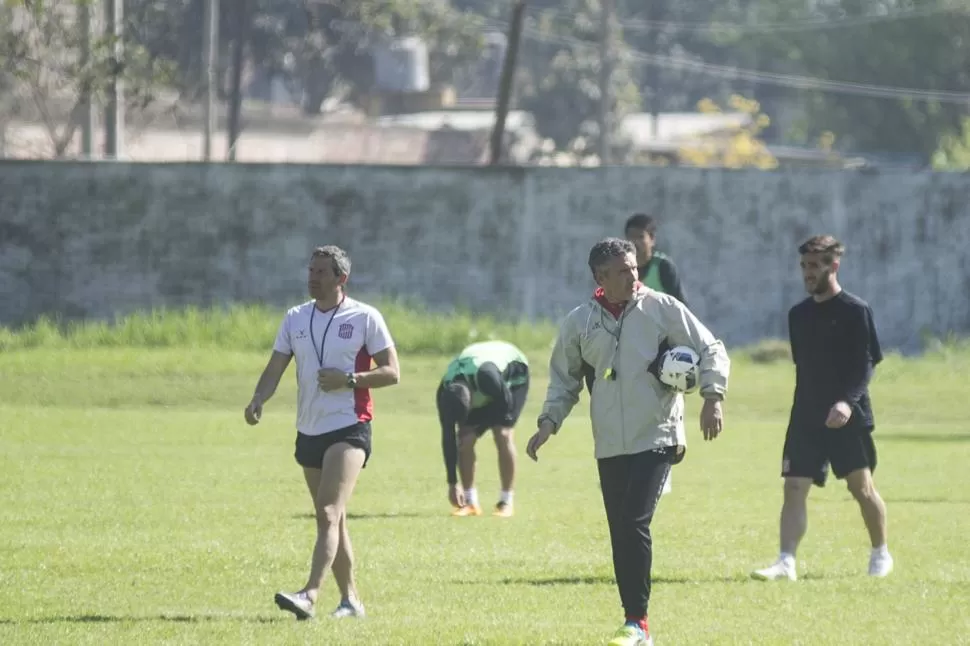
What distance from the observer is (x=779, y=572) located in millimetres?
11312

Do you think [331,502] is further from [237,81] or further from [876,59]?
[876,59]

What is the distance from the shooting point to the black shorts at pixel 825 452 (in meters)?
11.5

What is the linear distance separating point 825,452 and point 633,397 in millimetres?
2831

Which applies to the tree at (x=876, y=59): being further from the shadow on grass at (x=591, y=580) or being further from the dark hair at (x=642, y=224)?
the shadow on grass at (x=591, y=580)

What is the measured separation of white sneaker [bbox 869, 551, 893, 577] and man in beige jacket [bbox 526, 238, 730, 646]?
111 inches

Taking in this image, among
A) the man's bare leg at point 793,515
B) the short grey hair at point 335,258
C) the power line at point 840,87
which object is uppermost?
the power line at point 840,87

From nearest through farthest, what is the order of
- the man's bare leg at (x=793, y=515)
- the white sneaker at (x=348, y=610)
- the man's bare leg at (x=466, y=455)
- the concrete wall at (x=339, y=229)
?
the white sneaker at (x=348, y=610) < the man's bare leg at (x=793, y=515) < the man's bare leg at (x=466, y=455) < the concrete wall at (x=339, y=229)

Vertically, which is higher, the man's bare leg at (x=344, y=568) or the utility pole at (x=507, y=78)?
the utility pole at (x=507, y=78)

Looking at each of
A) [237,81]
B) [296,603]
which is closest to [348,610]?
[296,603]

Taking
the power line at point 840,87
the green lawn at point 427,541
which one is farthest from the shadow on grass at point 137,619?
the power line at point 840,87

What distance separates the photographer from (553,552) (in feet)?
41.0

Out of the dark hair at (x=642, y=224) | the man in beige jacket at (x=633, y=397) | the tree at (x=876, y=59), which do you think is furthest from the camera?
the tree at (x=876, y=59)

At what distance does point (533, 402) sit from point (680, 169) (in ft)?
28.7

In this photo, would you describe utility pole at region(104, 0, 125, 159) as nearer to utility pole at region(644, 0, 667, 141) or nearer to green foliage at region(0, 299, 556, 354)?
green foliage at region(0, 299, 556, 354)
